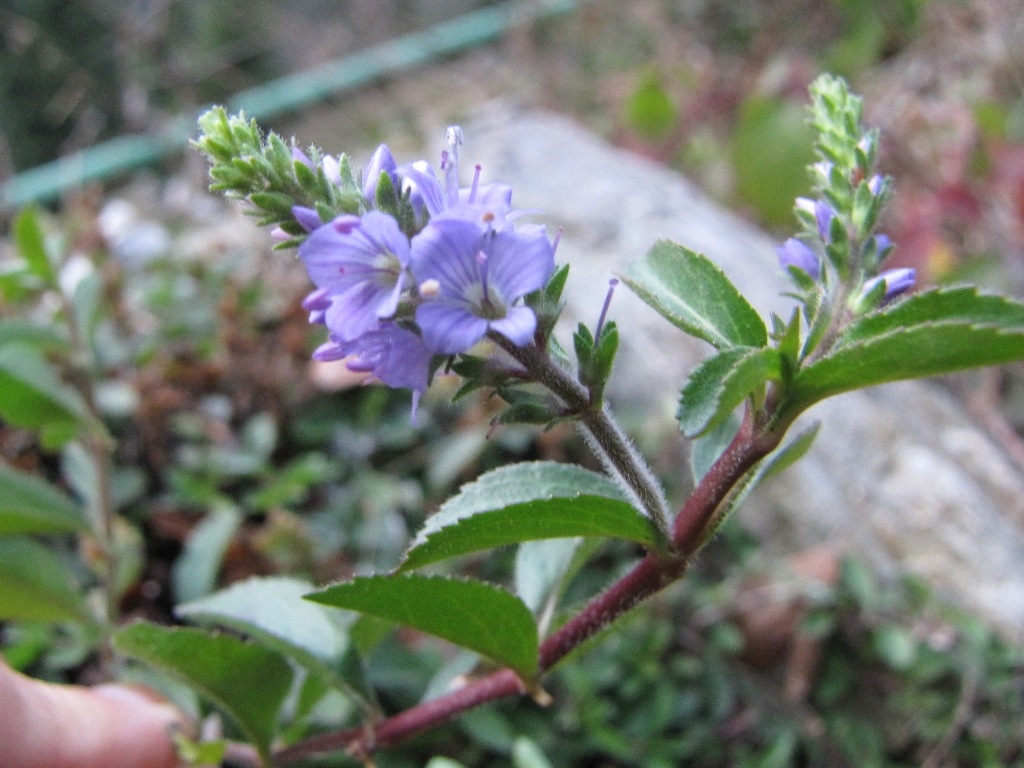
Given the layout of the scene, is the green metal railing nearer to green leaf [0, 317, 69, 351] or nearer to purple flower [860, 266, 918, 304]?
green leaf [0, 317, 69, 351]

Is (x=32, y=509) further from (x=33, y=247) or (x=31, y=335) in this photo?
(x=33, y=247)

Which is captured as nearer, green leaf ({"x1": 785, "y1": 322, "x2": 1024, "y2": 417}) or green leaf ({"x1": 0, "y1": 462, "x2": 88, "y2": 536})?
green leaf ({"x1": 785, "y1": 322, "x2": 1024, "y2": 417})

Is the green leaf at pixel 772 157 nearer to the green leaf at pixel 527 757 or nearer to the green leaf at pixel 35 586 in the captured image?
the green leaf at pixel 527 757

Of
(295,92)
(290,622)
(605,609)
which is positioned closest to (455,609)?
(605,609)

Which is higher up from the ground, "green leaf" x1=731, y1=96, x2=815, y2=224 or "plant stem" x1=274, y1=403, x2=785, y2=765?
"green leaf" x1=731, y1=96, x2=815, y2=224

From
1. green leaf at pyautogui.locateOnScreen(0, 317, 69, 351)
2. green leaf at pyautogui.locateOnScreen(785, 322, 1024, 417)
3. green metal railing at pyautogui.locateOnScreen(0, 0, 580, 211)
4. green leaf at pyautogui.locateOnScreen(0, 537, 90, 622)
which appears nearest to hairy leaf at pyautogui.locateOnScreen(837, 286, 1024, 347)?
green leaf at pyautogui.locateOnScreen(785, 322, 1024, 417)

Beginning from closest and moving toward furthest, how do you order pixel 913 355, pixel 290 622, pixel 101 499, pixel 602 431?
pixel 913 355, pixel 602 431, pixel 290 622, pixel 101 499

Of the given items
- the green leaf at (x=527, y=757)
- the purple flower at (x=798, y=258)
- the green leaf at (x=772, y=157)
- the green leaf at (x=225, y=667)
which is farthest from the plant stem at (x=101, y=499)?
the green leaf at (x=772, y=157)
